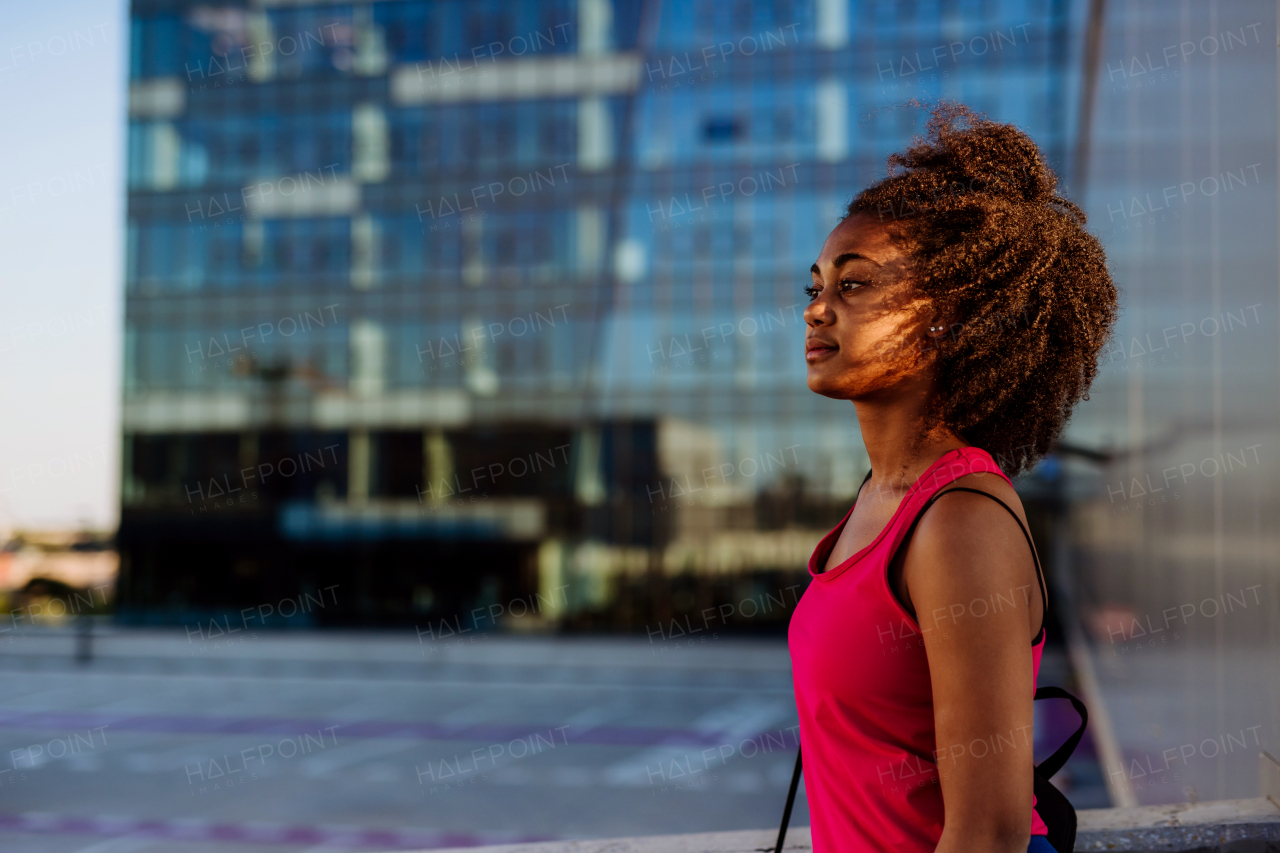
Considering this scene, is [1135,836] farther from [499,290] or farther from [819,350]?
[499,290]

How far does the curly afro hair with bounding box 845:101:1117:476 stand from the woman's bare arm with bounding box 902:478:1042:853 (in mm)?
402

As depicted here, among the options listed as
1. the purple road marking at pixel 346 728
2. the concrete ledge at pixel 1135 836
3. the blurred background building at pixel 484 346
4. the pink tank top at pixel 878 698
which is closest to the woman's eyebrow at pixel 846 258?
the pink tank top at pixel 878 698

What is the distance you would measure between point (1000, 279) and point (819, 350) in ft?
1.05

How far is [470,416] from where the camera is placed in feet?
123

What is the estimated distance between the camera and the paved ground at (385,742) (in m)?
15.5

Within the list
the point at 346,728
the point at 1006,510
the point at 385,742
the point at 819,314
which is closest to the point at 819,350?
the point at 819,314

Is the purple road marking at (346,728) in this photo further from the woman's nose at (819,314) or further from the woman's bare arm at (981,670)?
the woman's bare arm at (981,670)

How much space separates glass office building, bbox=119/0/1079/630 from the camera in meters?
35.7

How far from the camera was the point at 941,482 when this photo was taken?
4.71 feet

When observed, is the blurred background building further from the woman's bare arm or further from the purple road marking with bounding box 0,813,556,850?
the woman's bare arm

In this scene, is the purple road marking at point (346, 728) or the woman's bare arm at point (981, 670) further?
the purple road marking at point (346, 728)

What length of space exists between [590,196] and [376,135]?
29.4 feet

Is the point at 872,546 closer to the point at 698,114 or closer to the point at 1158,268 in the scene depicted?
the point at 1158,268

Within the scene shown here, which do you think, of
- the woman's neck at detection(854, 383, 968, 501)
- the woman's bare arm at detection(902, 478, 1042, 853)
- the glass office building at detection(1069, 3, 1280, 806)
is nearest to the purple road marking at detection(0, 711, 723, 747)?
the glass office building at detection(1069, 3, 1280, 806)
